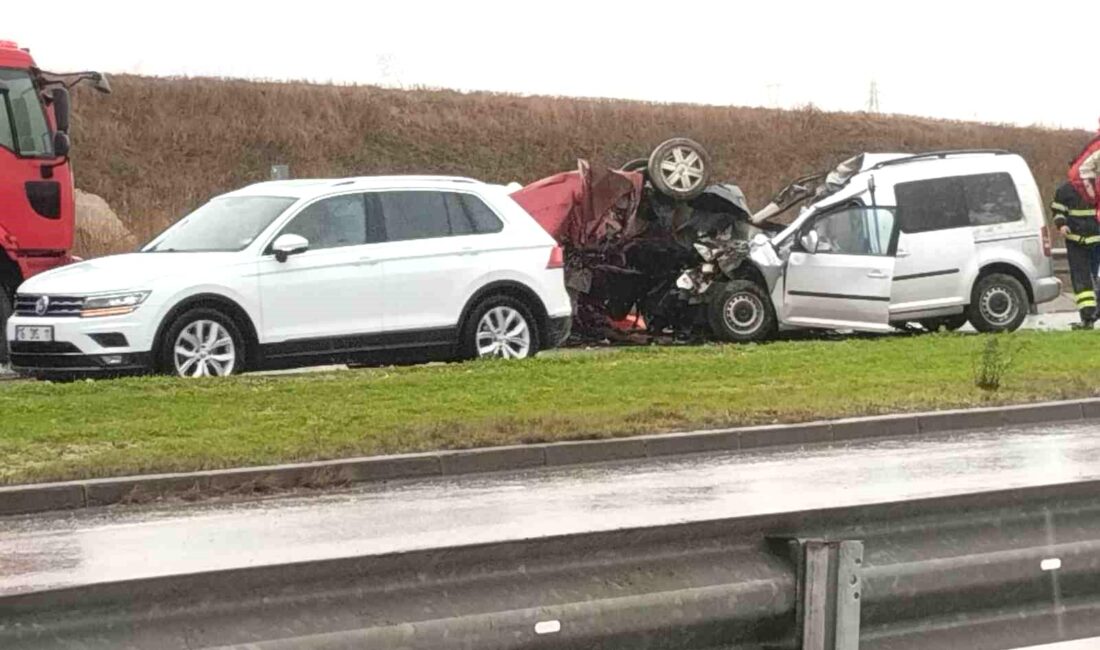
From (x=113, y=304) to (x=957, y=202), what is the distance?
1013 cm

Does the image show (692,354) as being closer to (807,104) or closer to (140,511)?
(140,511)

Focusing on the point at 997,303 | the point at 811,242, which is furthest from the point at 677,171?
the point at 997,303

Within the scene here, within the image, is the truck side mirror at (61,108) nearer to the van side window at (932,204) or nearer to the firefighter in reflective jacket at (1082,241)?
the van side window at (932,204)

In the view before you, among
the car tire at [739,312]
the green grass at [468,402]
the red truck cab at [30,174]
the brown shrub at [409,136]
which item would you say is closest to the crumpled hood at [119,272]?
the green grass at [468,402]

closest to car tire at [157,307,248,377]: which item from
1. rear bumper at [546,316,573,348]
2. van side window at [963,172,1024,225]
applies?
rear bumper at [546,316,573,348]

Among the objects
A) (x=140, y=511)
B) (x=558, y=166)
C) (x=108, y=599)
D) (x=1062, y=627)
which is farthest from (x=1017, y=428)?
(x=558, y=166)

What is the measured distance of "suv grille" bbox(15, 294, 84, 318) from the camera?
13.7m

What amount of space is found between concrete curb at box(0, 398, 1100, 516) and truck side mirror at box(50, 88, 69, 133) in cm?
845

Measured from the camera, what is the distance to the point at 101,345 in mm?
13539

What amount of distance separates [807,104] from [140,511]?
1727 inches

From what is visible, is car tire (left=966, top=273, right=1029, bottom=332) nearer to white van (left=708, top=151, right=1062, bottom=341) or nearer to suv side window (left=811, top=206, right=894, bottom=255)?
white van (left=708, top=151, right=1062, bottom=341)

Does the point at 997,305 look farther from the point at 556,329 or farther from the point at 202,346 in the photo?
the point at 202,346

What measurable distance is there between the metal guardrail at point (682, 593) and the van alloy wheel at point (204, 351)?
407 inches

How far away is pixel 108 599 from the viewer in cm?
304
